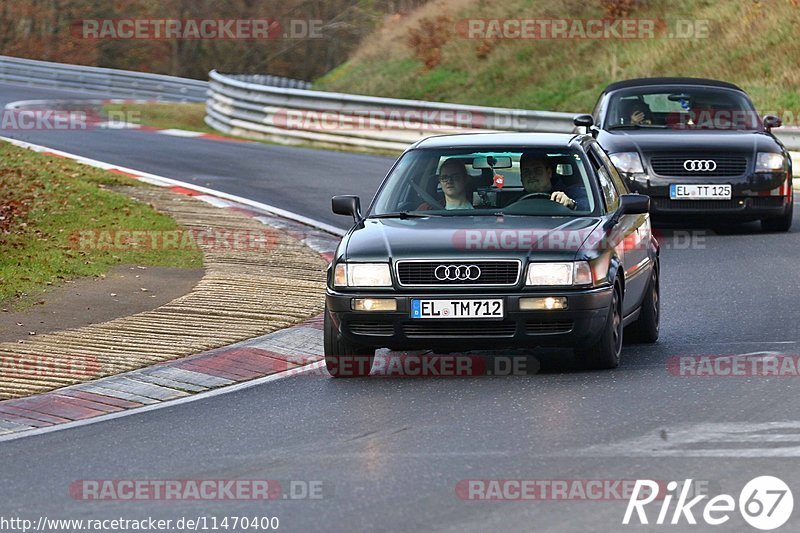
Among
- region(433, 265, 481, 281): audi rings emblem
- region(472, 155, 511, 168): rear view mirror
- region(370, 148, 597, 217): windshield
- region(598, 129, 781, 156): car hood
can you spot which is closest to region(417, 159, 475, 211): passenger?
region(370, 148, 597, 217): windshield

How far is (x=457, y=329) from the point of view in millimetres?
9383

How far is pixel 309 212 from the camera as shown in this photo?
62.3ft

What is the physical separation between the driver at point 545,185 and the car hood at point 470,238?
0.93 feet

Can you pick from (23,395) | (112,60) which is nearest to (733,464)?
(23,395)

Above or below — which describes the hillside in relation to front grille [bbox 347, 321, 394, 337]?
above

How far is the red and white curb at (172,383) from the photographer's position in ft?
29.7

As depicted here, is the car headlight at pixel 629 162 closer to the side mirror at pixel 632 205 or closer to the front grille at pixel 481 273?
the side mirror at pixel 632 205

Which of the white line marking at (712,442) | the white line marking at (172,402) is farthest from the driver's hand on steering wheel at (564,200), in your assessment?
the white line marking at (712,442)

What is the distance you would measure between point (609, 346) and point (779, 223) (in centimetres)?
800

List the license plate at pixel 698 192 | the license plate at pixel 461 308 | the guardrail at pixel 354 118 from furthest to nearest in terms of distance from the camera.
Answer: the guardrail at pixel 354 118 < the license plate at pixel 698 192 < the license plate at pixel 461 308

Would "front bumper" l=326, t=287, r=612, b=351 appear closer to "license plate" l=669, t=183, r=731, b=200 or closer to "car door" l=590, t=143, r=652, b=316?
"car door" l=590, t=143, r=652, b=316

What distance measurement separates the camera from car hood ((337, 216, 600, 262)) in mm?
9406

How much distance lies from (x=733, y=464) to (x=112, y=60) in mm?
56199

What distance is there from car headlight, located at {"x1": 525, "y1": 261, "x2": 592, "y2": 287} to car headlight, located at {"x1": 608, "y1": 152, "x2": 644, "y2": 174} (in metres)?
7.36
